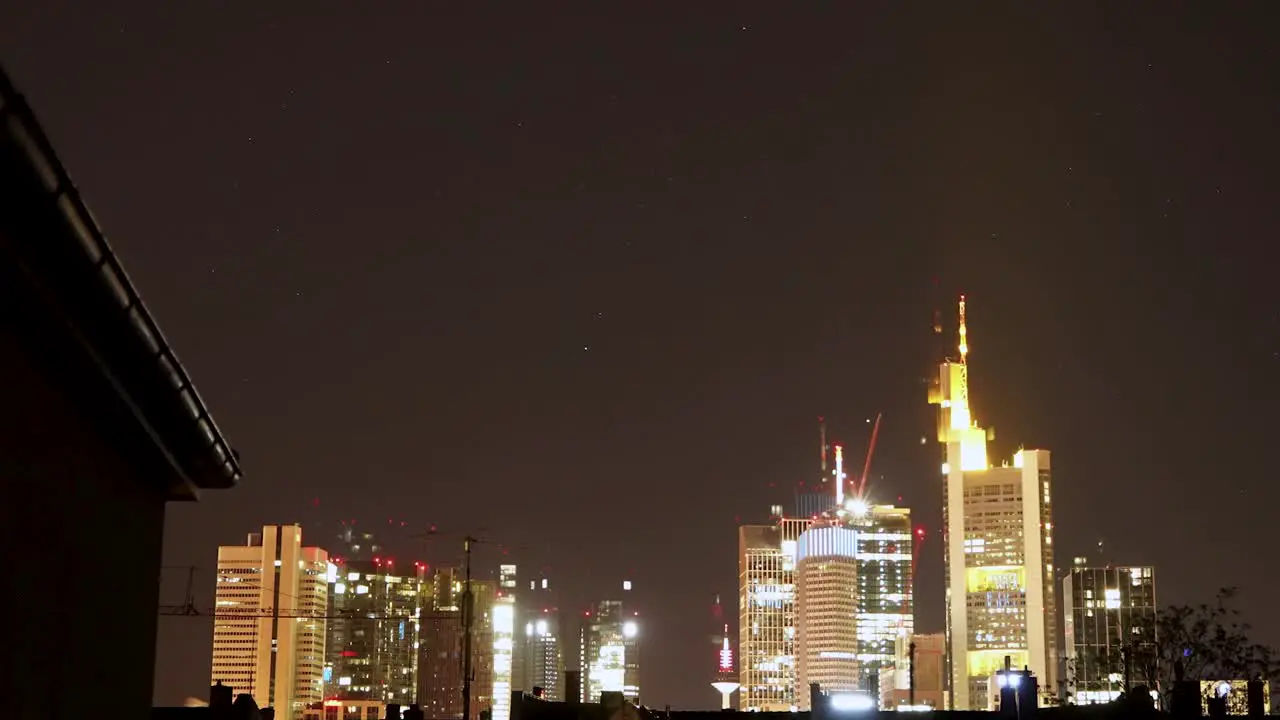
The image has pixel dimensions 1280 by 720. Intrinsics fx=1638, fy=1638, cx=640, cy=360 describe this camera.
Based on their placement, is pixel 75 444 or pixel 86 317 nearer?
pixel 86 317

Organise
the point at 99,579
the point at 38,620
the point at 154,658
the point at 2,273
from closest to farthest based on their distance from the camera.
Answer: the point at 2,273 → the point at 38,620 → the point at 99,579 → the point at 154,658

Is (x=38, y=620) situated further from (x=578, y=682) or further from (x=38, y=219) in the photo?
(x=578, y=682)

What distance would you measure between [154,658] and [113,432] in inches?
77.2

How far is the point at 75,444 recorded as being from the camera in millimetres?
9156

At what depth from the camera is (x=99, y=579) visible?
31.9 ft

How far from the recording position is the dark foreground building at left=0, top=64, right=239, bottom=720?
764 cm

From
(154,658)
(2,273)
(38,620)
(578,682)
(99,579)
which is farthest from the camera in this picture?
(578,682)

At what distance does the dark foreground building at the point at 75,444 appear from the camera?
764 cm

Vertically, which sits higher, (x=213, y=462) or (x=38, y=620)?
(x=213, y=462)

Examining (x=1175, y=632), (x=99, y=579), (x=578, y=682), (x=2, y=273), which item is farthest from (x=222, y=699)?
(x=1175, y=632)

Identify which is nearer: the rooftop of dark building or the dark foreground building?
the rooftop of dark building

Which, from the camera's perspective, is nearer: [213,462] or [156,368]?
[156,368]

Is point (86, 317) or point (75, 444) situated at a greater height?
point (86, 317)

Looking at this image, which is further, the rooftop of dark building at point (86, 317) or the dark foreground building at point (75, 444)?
the dark foreground building at point (75, 444)
